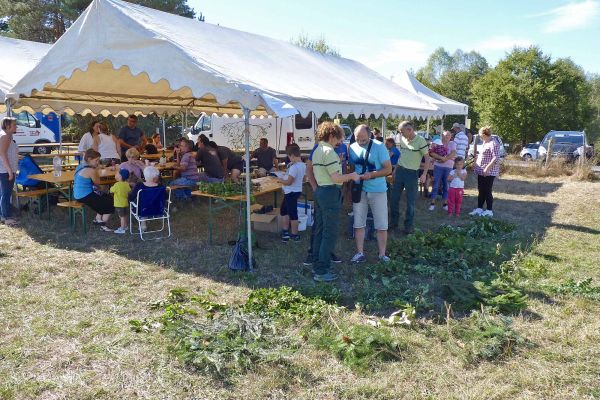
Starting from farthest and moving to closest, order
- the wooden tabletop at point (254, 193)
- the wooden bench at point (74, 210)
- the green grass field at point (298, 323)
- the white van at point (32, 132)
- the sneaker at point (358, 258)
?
the white van at point (32, 132)
the wooden bench at point (74, 210)
the wooden tabletop at point (254, 193)
the sneaker at point (358, 258)
the green grass field at point (298, 323)

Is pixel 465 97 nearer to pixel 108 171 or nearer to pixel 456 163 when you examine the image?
pixel 456 163

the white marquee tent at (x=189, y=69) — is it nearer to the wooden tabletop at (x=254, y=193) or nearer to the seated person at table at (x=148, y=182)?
the wooden tabletop at (x=254, y=193)

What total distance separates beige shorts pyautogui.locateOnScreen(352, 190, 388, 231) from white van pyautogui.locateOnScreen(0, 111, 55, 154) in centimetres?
1568

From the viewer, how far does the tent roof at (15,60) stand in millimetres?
7707

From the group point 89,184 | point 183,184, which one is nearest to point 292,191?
point 183,184

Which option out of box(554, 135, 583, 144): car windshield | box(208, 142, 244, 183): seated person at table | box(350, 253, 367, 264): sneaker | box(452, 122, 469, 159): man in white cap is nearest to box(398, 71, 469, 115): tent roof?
box(452, 122, 469, 159): man in white cap

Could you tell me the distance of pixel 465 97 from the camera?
39.4m

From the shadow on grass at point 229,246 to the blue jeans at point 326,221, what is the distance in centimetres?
25

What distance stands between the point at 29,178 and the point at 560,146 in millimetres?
16414

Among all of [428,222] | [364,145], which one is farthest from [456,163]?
[364,145]

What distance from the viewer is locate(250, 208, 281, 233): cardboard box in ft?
22.6

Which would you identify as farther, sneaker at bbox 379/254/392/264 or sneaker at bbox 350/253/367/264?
sneaker at bbox 350/253/367/264

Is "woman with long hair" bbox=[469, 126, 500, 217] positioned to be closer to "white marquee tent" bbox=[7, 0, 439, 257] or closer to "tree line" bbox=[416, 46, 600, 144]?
"white marquee tent" bbox=[7, 0, 439, 257]

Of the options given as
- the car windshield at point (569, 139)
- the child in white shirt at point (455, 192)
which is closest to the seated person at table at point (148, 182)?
the child in white shirt at point (455, 192)
